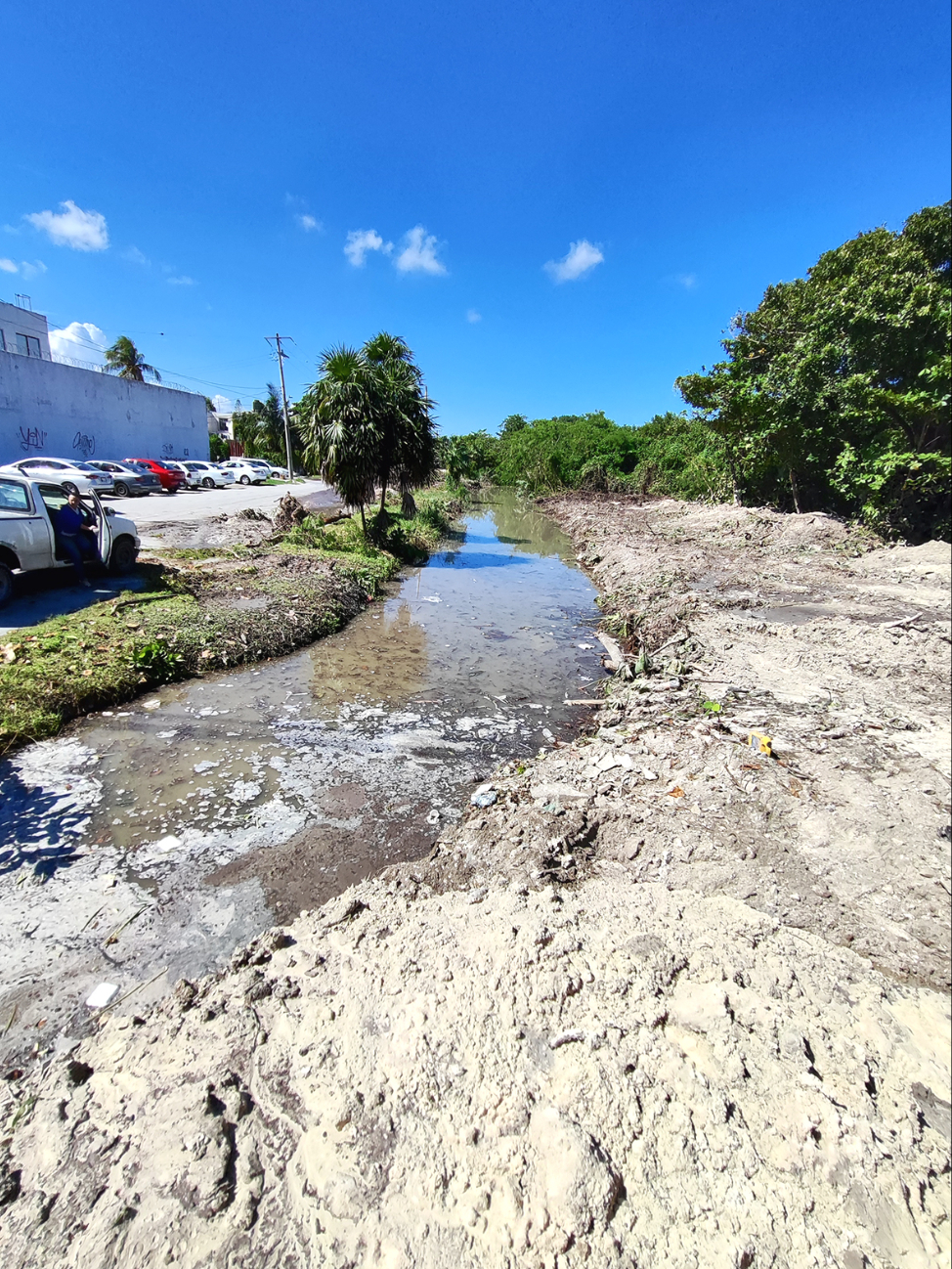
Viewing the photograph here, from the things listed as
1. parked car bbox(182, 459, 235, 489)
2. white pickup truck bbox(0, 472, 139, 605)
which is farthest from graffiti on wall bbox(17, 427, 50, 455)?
white pickup truck bbox(0, 472, 139, 605)

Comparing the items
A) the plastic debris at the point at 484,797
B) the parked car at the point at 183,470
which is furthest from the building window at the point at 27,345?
the plastic debris at the point at 484,797

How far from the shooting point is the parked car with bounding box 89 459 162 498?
21.6 metres

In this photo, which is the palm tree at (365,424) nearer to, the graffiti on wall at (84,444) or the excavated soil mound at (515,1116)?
the excavated soil mound at (515,1116)

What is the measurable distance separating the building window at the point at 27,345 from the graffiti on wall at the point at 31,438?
10.8 m

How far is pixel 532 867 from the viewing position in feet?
A: 10.5

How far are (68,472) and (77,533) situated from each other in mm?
16458

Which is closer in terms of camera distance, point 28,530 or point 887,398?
point 887,398

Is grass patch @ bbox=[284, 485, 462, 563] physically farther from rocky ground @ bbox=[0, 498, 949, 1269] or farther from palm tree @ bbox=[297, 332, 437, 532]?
rocky ground @ bbox=[0, 498, 949, 1269]

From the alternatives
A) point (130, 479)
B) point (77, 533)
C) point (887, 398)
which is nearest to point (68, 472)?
point (130, 479)

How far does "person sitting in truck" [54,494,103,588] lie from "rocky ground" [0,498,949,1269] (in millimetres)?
7119

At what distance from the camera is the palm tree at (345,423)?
42.6 feet

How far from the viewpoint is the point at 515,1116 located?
73.7 inches

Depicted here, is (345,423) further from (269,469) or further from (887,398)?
(269,469)

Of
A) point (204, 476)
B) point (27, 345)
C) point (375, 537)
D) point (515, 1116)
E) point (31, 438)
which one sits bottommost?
point (515, 1116)
